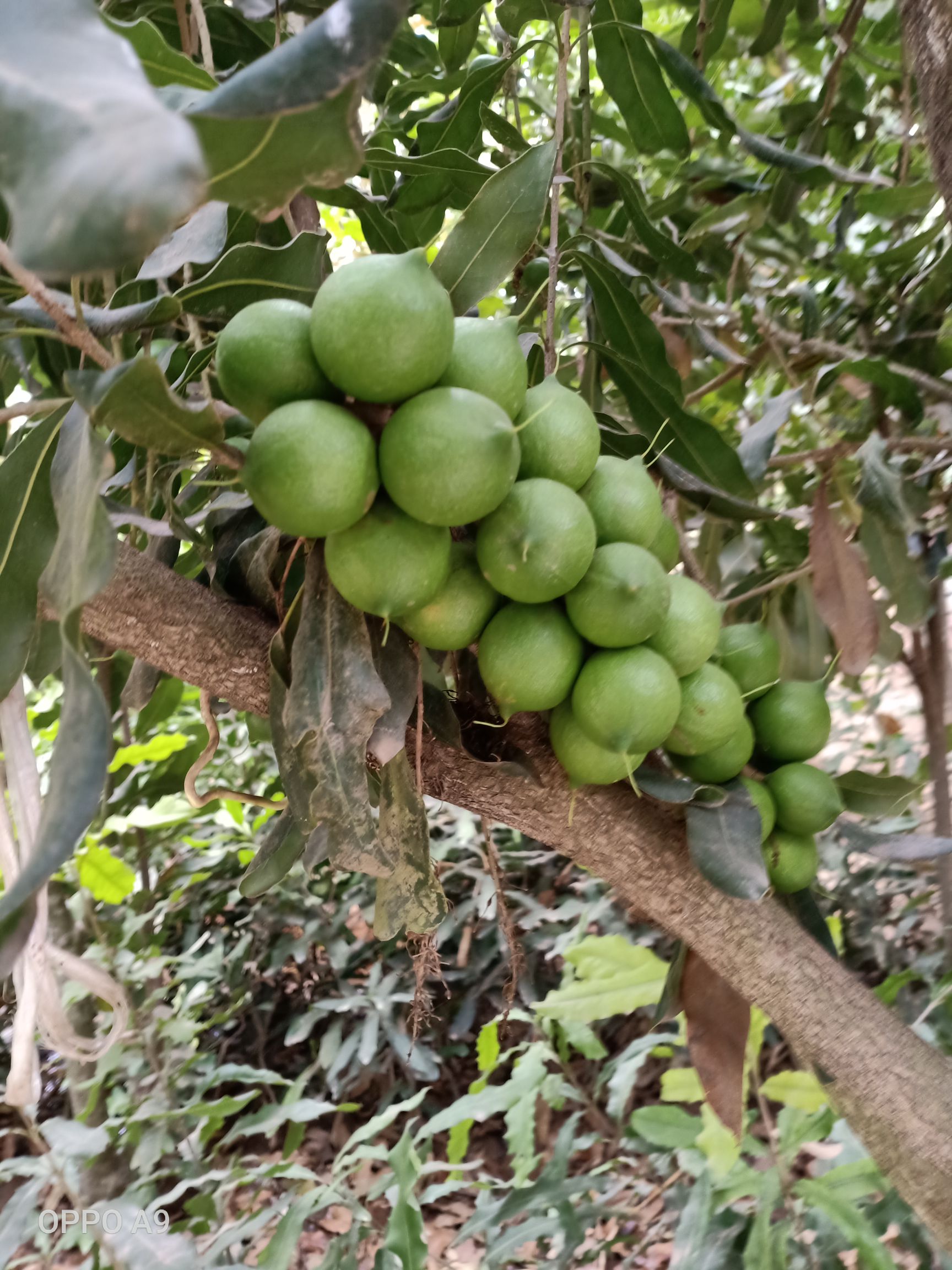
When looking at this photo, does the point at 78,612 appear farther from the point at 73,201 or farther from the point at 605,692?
the point at 605,692

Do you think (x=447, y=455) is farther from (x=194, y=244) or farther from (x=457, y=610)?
(x=194, y=244)

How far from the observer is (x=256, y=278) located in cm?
71

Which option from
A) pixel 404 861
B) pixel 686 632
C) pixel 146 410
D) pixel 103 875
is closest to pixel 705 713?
pixel 686 632

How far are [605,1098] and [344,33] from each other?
2543 millimetres

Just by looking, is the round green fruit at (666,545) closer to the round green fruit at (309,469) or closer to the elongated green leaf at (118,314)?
the round green fruit at (309,469)

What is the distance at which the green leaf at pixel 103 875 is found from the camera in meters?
1.56

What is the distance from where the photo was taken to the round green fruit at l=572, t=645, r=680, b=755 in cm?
66

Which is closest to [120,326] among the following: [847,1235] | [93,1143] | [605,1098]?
[93,1143]

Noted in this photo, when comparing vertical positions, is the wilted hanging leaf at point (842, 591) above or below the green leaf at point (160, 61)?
below

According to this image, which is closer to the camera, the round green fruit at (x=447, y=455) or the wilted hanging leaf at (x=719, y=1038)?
the round green fruit at (x=447, y=455)

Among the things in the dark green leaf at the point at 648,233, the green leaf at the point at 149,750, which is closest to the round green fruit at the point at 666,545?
the dark green leaf at the point at 648,233

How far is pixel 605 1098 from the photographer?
7.50 feet

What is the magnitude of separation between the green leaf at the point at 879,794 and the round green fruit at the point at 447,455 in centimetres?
64

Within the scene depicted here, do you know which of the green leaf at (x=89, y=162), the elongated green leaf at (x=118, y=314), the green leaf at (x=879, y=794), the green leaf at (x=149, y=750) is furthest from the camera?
the green leaf at (x=149, y=750)
